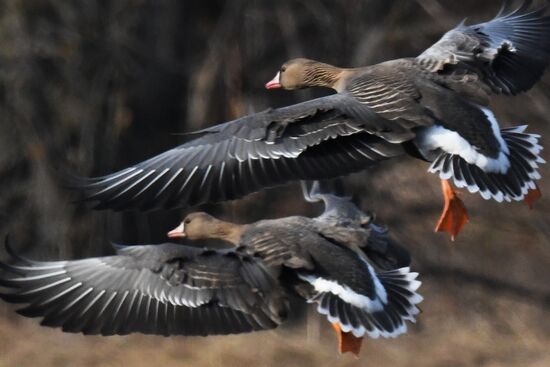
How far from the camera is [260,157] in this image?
920 centimetres

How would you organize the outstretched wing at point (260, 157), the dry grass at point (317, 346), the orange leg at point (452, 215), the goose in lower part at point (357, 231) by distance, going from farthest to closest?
the dry grass at point (317, 346) < the orange leg at point (452, 215) < the goose in lower part at point (357, 231) < the outstretched wing at point (260, 157)

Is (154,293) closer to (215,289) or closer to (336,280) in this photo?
(215,289)

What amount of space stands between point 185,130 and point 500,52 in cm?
592

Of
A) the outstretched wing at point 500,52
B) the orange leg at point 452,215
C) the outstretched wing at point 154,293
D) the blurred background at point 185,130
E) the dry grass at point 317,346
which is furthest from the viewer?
the blurred background at point 185,130

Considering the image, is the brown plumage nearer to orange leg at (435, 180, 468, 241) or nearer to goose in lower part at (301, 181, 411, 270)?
goose in lower part at (301, 181, 411, 270)

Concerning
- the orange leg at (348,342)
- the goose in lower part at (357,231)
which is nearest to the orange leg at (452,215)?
the goose in lower part at (357,231)

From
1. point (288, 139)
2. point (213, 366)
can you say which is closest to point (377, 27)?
point (213, 366)

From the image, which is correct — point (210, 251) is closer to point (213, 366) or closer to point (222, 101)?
point (213, 366)

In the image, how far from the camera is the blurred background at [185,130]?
49.1ft

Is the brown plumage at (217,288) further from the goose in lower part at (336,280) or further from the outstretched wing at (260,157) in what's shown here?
the outstretched wing at (260,157)

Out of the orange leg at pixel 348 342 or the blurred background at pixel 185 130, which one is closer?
the orange leg at pixel 348 342

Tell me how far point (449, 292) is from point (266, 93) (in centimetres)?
290

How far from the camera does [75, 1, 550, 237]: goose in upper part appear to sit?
30.0ft

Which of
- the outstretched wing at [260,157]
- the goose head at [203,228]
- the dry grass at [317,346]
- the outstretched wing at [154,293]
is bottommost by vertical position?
the dry grass at [317,346]
